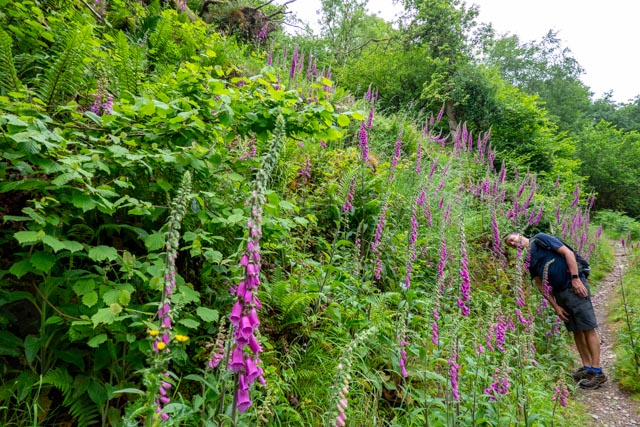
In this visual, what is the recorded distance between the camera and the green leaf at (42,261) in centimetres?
192

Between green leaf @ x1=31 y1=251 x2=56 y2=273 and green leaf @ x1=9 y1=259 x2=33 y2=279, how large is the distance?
59 millimetres

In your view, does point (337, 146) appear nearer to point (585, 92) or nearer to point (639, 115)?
point (585, 92)

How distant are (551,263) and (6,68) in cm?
755

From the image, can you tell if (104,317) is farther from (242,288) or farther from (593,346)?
(593,346)

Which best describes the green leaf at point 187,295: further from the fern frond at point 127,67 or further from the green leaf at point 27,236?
the fern frond at point 127,67

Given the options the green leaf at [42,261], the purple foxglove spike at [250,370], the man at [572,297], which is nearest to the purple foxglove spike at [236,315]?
the purple foxglove spike at [250,370]

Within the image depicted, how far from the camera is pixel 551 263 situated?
235 inches

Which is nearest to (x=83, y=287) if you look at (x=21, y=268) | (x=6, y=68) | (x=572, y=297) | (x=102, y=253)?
(x=102, y=253)

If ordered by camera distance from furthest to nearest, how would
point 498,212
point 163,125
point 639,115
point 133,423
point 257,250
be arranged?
point 639,115
point 498,212
point 163,125
point 133,423
point 257,250

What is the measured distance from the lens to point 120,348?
2.49 metres

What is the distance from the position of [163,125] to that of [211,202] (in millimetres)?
708

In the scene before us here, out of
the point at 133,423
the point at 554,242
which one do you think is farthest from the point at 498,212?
the point at 133,423

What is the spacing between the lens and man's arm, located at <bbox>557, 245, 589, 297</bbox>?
5762 millimetres

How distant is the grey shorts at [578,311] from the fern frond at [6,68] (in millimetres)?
7810
